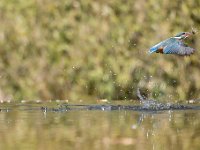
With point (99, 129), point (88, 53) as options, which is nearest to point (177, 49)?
point (88, 53)

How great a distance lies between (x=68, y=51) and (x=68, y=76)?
1.01ft

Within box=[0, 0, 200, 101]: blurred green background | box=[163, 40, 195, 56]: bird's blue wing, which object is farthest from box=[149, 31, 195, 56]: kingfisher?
box=[0, 0, 200, 101]: blurred green background

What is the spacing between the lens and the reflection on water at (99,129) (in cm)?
550

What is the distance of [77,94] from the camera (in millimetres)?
10445

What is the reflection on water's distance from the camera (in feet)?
18.0

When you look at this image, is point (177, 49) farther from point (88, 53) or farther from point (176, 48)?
point (88, 53)

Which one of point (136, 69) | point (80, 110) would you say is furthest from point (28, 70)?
point (80, 110)

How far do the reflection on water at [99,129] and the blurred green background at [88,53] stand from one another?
1.86 m

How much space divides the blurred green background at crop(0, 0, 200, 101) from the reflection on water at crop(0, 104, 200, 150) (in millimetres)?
1859

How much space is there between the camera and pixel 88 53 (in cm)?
1053

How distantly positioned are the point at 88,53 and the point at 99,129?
13.4 feet

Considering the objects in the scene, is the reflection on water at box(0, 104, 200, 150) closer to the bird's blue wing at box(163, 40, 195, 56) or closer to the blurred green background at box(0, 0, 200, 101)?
the bird's blue wing at box(163, 40, 195, 56)

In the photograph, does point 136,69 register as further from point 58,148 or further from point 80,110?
point 58,148

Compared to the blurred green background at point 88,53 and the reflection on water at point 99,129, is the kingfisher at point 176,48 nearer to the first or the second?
the reflection on water at point 99,129
